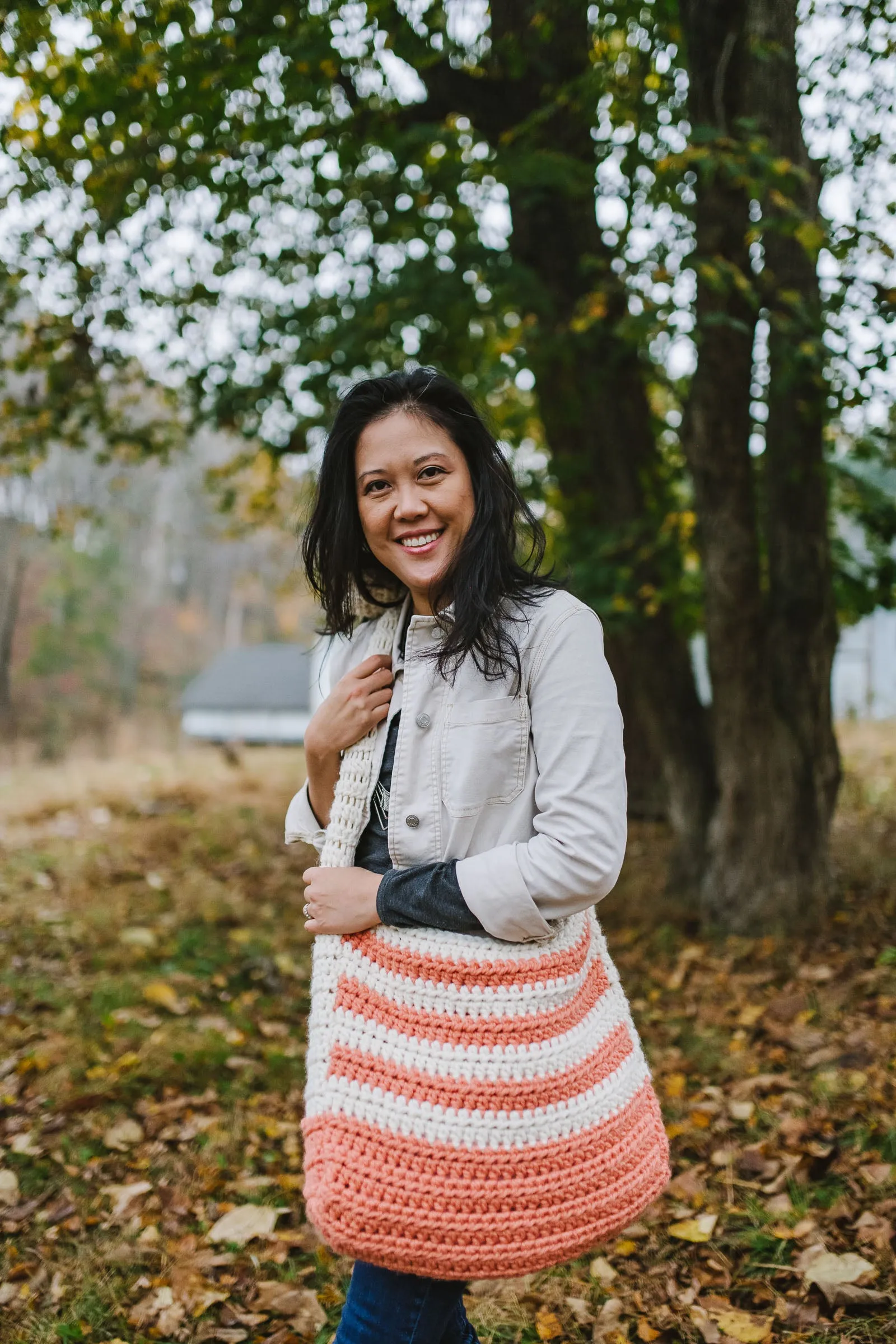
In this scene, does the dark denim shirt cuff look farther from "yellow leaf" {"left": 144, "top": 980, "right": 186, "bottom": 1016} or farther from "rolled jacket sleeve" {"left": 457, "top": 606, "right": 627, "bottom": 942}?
"yellow leaf" {"left": 144, "top": 980, "right": 186, "bottom": 1016}

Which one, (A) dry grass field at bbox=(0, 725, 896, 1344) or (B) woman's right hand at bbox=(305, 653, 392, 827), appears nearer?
(B) woman's right hand at bbox=(305, 653, 392, 827)

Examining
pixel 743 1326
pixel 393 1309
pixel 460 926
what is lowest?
pixel 743 1326

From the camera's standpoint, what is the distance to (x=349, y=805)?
68.1 inches

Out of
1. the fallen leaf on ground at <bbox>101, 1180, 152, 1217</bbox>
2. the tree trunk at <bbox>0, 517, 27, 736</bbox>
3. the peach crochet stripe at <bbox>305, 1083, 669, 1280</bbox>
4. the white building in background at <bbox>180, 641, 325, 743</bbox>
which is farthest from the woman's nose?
the white building in background at <bbox>180, 641, 325, 743</bbox>

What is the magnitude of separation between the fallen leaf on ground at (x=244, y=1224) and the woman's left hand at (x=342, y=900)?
1.72m

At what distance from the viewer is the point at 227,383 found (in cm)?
547

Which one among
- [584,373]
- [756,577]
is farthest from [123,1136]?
[584,373]

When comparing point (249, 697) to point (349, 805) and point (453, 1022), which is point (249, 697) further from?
point (453, 1022)

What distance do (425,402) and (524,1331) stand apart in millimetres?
2185

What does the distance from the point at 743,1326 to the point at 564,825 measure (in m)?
1.64

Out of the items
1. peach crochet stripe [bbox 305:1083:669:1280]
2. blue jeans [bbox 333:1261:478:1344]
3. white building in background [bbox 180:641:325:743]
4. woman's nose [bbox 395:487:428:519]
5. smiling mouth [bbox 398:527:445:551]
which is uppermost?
woman's nose [bbox 395:487:428:519]

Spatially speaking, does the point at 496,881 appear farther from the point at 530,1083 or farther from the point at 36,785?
the point at 36,785

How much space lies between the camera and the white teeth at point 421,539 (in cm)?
174

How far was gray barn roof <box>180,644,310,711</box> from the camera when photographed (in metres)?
31.0
